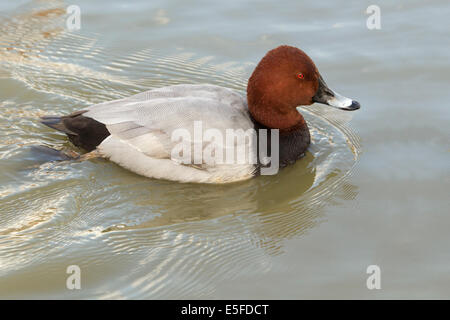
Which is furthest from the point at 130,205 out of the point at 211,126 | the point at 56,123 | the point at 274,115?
the point at 274,115

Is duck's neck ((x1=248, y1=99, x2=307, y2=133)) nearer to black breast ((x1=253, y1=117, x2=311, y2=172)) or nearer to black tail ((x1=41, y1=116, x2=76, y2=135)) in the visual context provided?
black breast ((x1=253, y1=117, x2=311, y2=172))

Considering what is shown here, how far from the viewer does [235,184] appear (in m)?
5.41

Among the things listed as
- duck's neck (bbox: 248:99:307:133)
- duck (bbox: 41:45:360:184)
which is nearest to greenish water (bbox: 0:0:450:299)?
duck (bbox: 41:45:360:184)

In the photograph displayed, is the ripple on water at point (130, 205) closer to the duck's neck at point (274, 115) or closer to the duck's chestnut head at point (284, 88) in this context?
the duck's neck at point (274, 115)

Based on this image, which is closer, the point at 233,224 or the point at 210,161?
the point at 233,224

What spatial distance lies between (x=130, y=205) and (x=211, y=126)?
34.8 inches

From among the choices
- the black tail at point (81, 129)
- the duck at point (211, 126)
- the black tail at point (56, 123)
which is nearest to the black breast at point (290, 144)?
the duck at point (211, 126)

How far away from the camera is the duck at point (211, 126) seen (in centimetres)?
527

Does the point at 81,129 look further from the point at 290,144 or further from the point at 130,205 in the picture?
the point at 290,144

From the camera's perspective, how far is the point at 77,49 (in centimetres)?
752
